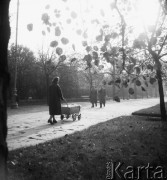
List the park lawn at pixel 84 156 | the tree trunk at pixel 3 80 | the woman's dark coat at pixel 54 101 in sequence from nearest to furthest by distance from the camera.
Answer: the tree trunk at pixel 3 80 → the park lawn at pixel 84 156 → the woman's dark coat at pixel 54 101

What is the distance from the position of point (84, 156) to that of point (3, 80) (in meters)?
3.14

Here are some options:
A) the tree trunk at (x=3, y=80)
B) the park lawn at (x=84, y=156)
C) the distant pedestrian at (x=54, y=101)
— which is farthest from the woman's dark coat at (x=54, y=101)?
the tree trunk at (x=3, y=80)

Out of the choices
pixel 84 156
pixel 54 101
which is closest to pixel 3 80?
pixel 84 156

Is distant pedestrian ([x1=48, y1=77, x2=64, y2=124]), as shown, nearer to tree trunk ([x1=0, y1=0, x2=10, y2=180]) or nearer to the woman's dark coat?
the woman's dark coat

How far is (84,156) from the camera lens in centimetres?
490

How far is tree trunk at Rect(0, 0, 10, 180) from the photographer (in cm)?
220

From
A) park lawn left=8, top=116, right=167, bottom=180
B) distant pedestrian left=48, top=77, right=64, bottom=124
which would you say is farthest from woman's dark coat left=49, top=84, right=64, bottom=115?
park lawn left=8, top=116, right=167, bottom=180

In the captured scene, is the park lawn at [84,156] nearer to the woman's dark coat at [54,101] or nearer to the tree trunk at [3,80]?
the tree trunk at [3,80]

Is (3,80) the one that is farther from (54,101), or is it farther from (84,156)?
(54,101)

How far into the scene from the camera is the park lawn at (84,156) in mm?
3998

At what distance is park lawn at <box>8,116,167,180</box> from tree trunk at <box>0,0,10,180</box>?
1718mm

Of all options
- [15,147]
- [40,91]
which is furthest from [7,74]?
[40,91]

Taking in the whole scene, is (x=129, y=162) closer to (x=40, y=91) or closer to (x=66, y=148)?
(x=66, y=148)

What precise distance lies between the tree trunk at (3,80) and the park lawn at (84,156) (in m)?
1.72
